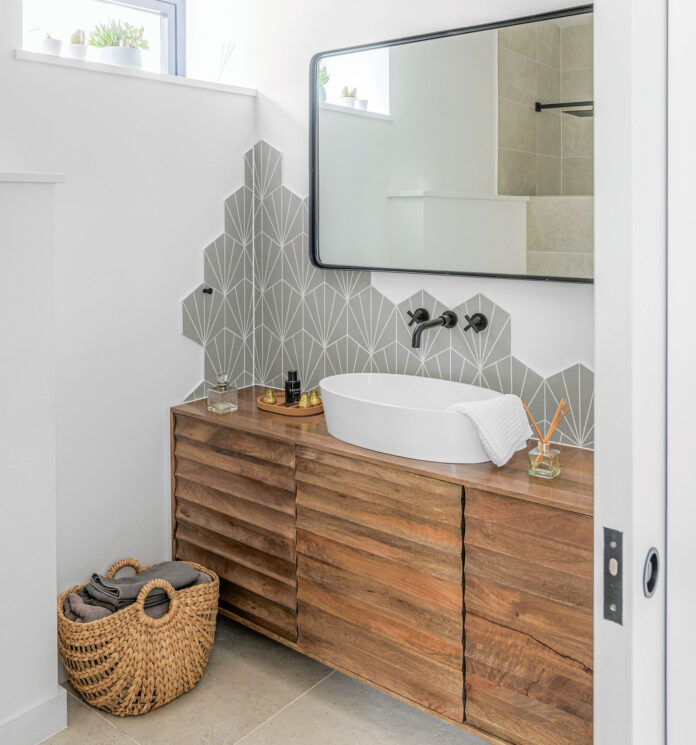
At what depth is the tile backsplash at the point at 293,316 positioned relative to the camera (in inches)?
87.9

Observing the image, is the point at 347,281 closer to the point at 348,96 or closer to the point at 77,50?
the point at 348,96

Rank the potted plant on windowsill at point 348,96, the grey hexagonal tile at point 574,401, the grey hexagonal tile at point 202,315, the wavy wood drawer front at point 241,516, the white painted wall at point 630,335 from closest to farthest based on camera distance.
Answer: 1. the white painted wall at point 630,335
2. the grey hexagonal tile at point 574,401
3. the wavy wood drawer front at point 241,516
4. the potted plant on windowsill at point 348,96
5. the grey hexagonal tile at point 202,315

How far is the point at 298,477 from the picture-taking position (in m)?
2.14

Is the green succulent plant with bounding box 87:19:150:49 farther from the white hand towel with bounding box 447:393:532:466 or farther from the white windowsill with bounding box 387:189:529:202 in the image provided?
the white hand towel with bounding box 447:393:532:466

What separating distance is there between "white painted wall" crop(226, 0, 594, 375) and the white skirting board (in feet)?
4.97

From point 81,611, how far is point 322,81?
70.2 inches

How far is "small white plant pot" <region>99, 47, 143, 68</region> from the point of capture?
237 centimetres

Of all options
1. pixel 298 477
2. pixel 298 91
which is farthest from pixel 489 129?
pixel 298 477

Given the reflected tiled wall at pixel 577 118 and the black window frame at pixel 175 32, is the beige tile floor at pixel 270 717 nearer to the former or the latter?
the reflected tiled wall at pixel 577 118

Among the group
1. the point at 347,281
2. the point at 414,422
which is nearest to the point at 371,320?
the point at 347,281

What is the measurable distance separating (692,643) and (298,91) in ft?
6.86

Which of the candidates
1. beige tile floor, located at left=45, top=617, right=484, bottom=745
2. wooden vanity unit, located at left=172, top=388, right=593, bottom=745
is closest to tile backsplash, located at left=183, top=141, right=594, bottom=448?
wooden vanity unit, located at left=172, top=388, right=593, bottom=745

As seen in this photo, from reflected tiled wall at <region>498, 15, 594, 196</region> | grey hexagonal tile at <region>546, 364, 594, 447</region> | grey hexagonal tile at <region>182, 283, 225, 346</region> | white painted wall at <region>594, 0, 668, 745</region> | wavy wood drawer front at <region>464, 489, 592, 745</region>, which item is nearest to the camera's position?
white painted wall at <region>594, 0, 668, 745</region>

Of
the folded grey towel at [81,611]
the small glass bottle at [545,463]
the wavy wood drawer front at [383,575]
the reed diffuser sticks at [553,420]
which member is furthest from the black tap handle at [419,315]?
the folded grey towel at [81,611]
